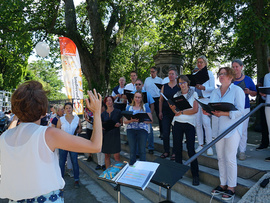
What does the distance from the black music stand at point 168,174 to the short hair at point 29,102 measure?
4.50 feet

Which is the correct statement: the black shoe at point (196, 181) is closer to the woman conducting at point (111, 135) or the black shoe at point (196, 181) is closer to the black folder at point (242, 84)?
the black folder at point (242, 84)

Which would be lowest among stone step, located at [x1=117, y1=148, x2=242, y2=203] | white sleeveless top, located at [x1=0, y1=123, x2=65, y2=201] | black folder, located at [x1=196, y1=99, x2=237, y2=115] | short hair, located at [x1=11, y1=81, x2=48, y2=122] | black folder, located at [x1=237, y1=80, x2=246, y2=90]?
stone step, located at [x1=117, y1=148, x2=242, y2=203]

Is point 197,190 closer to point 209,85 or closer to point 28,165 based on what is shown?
point 209,85

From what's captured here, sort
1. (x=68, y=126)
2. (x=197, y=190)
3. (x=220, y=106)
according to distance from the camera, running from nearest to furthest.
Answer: (x=220, y=106) → (x=197, y=190) → (x=68, y=126)

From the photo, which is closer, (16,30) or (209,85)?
(209,85)

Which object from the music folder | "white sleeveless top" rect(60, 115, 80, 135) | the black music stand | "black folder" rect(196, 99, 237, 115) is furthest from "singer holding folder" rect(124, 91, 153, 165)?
the black music stand

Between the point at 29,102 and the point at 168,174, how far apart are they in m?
1.58

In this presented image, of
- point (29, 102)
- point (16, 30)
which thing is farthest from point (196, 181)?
point (16, 30)

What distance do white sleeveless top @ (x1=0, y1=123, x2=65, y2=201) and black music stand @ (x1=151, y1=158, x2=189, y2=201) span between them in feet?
3.55

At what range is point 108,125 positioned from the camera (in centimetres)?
561

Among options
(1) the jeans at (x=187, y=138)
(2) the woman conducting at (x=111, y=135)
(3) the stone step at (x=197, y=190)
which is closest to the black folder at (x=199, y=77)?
(1) the jeans at (x=187, y=138)

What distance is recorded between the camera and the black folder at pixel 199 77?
4.47 m

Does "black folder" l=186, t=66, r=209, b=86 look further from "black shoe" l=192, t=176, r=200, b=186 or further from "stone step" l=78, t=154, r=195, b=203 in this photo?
"stone step" l=78, t=154, r=195, b=203

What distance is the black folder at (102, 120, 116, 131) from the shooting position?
18.2ft
